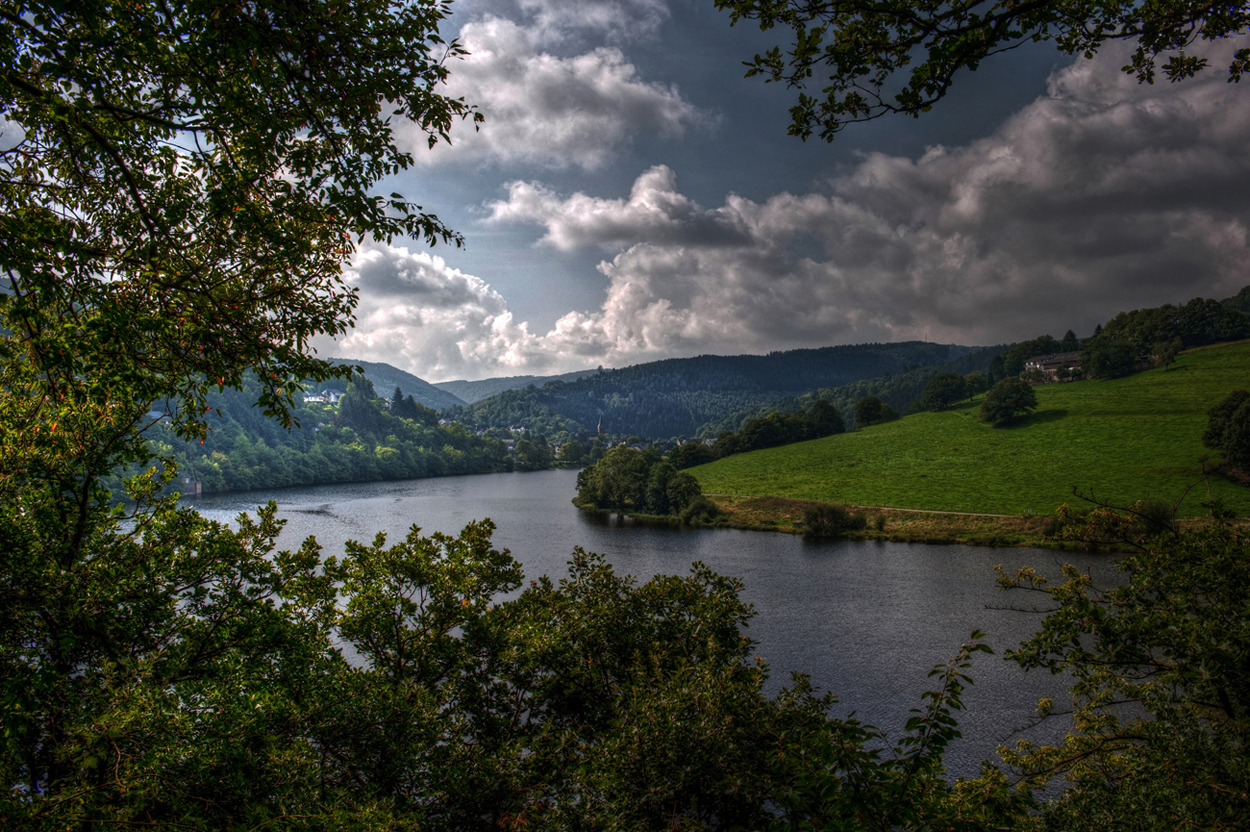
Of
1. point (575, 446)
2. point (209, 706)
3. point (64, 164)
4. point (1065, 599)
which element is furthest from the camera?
point (575, 446)

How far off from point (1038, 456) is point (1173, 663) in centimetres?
7350

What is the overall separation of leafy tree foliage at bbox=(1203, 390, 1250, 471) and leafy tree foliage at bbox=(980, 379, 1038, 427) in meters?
23.1

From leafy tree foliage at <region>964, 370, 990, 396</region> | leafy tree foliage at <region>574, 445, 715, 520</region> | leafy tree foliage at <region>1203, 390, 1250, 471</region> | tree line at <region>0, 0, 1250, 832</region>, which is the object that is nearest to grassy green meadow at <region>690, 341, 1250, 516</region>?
leafy tree foliage at <region>1203, 390, 1250, 471</region>

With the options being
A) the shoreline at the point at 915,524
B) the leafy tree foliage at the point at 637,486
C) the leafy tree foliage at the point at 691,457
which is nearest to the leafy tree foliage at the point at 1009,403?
the shoreline at the point at 915,524

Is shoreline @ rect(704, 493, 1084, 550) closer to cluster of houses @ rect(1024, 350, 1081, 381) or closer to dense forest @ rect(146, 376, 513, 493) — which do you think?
dense forest @ rect(146, 376, 513, 493)

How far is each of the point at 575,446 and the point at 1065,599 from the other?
158406 millimetres

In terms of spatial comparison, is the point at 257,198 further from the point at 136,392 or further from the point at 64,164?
the point at 136,392

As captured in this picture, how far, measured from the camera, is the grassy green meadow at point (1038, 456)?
57.7 m

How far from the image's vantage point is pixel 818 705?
1027cm

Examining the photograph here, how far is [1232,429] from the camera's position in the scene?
175ft

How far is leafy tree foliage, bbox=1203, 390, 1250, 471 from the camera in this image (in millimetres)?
52688

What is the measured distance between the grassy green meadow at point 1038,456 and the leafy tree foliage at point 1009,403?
166 centimetres

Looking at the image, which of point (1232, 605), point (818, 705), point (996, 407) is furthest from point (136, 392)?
point (996, 407)

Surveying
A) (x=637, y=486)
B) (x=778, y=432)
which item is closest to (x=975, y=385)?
(x=778, y=432)
